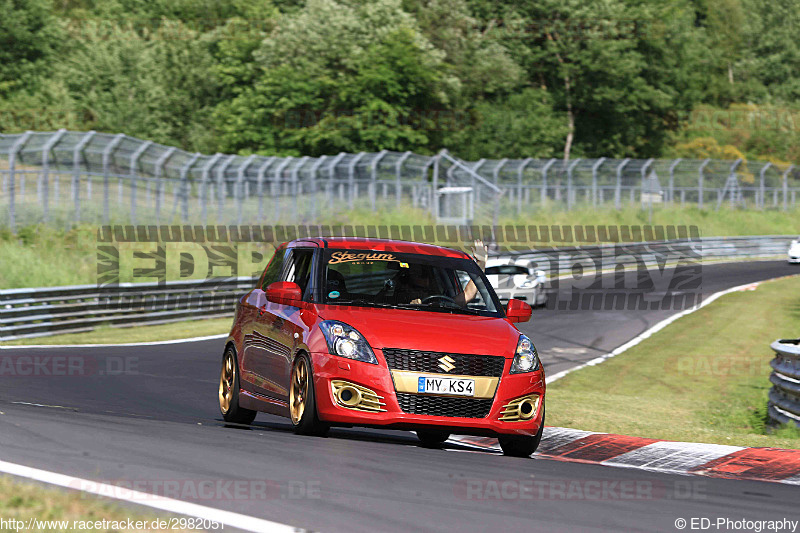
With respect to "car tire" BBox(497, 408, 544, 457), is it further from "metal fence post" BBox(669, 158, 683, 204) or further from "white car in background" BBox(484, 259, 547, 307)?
"metal fence post" BBox(669, 158, 683, 204)

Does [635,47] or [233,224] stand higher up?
[635,47]

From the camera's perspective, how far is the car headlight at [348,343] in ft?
27.2

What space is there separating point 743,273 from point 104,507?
124ft

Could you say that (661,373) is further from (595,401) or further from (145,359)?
(145,359)

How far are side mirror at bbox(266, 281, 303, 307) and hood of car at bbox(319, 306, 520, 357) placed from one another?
0.33 meters

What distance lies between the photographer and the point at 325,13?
194ft

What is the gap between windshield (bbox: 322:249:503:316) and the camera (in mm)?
9219

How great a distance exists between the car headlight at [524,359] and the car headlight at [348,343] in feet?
3.63

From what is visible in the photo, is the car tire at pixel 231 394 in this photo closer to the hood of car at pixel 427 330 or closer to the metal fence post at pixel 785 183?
the hood of car at pixel 427 330

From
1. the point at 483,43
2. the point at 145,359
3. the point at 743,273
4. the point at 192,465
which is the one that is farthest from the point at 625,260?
the point at 192,465

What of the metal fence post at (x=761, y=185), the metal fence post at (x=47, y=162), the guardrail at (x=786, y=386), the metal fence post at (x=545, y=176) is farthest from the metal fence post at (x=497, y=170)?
the guardrail at (x=786, y=386)

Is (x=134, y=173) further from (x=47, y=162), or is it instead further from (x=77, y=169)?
(x=47, y=162)

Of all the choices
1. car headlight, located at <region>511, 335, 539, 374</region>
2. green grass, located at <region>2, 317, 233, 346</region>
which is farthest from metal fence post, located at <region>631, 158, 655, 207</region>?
car headlight, located at <region>511, 335, 539, 374</region>

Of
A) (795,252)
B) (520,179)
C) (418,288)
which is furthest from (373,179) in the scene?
(418,288)
